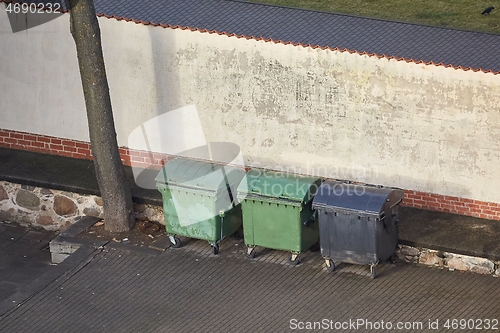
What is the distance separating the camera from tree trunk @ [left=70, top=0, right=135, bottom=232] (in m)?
13.5

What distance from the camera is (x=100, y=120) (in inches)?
546

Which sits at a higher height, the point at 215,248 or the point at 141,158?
the point at 141,158

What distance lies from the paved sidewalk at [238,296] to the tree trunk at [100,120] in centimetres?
68

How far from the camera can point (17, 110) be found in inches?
616

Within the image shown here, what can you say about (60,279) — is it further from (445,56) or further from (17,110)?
(445,56)

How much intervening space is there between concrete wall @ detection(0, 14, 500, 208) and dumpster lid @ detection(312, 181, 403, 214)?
38.8 inches

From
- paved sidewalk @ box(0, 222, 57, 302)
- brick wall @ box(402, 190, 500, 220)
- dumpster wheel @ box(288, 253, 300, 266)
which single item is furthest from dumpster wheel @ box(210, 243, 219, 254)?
brick wall @ box(402, 190, 500, 220)

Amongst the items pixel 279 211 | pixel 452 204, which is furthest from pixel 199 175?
pixel 452 204

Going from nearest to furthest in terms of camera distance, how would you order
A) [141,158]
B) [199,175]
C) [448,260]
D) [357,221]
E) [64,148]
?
[357,221]
[448,260]
[199,175]
[141,158]
[64,148]

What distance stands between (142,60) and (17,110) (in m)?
2.14

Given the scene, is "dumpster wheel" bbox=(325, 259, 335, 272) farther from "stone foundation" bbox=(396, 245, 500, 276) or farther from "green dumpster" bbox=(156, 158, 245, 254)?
"green dumpster" bbox=(156, 158, 245, 254)

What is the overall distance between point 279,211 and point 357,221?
999 mm

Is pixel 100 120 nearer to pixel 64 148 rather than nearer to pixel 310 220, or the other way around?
pixel 64 148

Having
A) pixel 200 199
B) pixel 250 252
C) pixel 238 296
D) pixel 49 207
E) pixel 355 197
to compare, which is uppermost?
pixel 355 197
